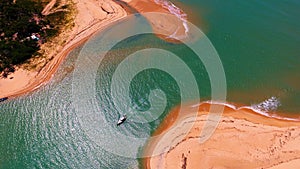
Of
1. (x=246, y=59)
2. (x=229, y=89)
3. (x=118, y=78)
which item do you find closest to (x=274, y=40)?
(x=246, y=59)


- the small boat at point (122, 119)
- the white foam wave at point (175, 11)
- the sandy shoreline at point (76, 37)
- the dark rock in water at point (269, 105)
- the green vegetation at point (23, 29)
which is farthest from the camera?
the white foam wave at point (175, 11)

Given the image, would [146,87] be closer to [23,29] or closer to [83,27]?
[83,27]

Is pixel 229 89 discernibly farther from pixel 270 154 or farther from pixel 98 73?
pixel 98 73

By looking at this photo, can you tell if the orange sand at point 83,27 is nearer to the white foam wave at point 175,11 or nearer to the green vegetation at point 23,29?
the white foam wave at point 175,11

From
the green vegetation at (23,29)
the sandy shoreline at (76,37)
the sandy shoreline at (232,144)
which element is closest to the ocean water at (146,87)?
the sandy shoreline at (76,37)

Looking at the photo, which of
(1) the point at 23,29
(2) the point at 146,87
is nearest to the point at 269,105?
(2) the point at 146,87

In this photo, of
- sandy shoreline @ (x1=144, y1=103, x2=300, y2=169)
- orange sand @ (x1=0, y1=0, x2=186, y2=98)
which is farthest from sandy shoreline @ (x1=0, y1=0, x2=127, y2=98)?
sandy shoreline @ (x1=144, y1=103, x2=300, y2=169)

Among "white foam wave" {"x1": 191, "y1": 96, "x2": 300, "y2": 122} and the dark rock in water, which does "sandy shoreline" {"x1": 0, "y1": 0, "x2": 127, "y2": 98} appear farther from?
the dark rock in water
